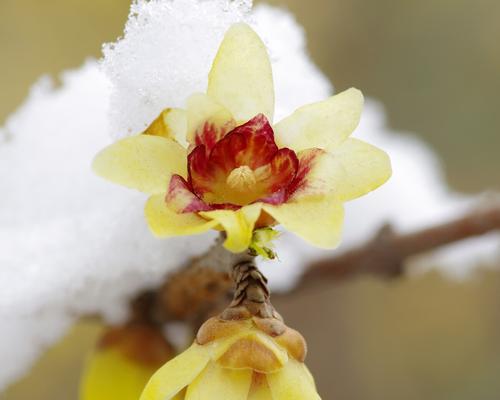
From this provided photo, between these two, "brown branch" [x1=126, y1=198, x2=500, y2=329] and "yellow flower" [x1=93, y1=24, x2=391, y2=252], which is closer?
"yellow flower" [x1=93, y1=24, x2=391, y2=252]

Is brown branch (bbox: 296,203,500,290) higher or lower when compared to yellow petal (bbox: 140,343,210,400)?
lower

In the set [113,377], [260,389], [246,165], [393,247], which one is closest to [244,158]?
[246,165]

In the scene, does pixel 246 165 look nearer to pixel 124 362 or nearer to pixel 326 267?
pixel 124 362

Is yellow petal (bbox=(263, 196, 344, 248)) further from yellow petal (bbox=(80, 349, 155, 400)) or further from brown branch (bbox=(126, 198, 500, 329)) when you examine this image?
yellow petal (bbox=(80, 349, 155, 400))

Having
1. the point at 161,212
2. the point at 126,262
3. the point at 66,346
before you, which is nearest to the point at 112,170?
the point at 161,212

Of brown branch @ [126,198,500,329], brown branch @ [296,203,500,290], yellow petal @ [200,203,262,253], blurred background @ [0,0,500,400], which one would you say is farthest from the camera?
blurred background @ [0,0,500,400]

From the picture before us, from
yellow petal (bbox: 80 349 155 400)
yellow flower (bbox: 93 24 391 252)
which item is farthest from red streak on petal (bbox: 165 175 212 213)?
yellow petal (bbox: 80 349 155 400)

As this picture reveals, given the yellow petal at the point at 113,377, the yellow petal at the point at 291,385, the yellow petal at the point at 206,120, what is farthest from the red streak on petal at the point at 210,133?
the yellow petal at the point at 113,377

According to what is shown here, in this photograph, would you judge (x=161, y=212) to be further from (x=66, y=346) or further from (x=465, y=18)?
(x=465, y=18)
